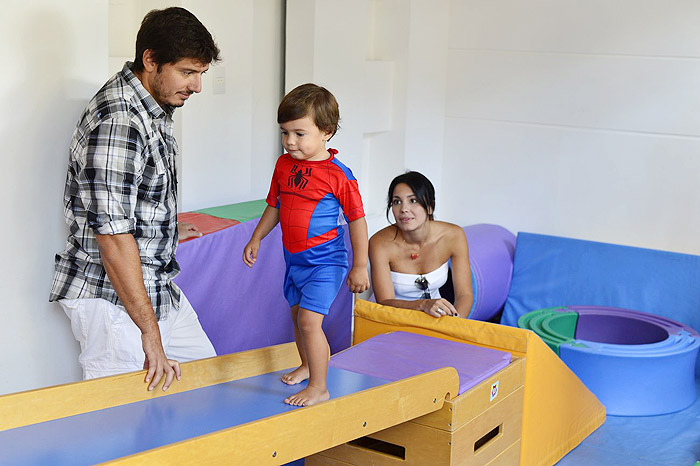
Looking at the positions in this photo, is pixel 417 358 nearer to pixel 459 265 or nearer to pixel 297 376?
pixel 297 376

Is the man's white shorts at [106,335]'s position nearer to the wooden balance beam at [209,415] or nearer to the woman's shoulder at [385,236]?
the wooden balance beam at [209,415]

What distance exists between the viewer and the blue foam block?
185 inches

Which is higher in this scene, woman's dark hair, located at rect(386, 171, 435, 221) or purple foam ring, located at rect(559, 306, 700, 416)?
woman's dark hair, located at rect(386, 171, 435, 221)

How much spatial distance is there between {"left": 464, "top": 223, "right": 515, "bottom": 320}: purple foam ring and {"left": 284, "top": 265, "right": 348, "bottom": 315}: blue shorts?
2304 millimetres

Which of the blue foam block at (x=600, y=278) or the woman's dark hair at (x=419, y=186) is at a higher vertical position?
the woman's dark hair at (x=419, y=186)

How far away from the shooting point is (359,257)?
2.51 m

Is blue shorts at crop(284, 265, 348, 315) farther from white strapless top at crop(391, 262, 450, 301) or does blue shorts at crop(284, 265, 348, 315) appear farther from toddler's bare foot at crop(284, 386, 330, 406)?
white strapless top at crop(391, 262, 450, 301)

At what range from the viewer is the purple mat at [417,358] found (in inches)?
111

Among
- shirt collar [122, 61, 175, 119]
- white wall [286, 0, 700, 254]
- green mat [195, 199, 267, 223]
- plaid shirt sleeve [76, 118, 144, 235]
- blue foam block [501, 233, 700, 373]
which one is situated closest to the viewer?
plaid shirt sleeve [76, 118, 144, 235]

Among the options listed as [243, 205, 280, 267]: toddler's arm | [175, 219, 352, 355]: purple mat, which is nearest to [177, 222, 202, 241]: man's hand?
[175, 219, 352, 355]: purple mat

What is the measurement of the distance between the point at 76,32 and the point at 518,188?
11.3 ft

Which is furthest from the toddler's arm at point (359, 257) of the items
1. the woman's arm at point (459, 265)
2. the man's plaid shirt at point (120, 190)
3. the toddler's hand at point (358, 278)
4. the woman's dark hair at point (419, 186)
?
the woman's arm at point (459, 265)

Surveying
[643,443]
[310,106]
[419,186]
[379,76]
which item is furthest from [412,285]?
[379,76]

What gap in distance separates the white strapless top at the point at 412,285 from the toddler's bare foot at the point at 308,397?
57.8 inches
